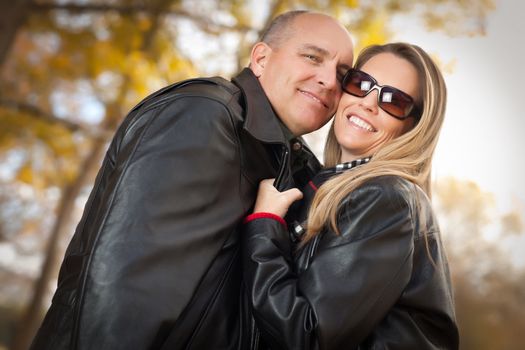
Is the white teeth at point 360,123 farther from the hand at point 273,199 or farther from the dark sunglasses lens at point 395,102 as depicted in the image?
the hand at point 273,199

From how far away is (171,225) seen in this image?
1.67m

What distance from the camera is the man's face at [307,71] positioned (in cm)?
239

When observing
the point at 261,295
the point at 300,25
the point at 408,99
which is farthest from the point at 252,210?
the point at 300,25

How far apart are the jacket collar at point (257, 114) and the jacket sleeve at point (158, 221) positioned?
0.13 meters

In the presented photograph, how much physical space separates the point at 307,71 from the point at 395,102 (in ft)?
1.34

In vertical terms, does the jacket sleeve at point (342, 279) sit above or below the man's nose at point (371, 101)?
below

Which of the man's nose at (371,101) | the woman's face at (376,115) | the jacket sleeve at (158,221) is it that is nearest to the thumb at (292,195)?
the jacket sleeve at (158,221)

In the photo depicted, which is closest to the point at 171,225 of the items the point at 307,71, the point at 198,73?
the point at 307,71

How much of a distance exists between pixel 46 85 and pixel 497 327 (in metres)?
5.75

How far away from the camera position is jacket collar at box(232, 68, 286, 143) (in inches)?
77.7

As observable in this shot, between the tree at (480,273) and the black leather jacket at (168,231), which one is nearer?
the black leather jacket at (168,231)

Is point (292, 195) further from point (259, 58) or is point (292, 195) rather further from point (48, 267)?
point (48, 267)

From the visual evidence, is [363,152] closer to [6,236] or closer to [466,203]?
[466,203]

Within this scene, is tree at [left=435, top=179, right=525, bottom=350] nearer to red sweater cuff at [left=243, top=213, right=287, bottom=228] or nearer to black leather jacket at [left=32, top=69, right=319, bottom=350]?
red sweater cuff at [left=243, top=213, right=287, bottom=228]
